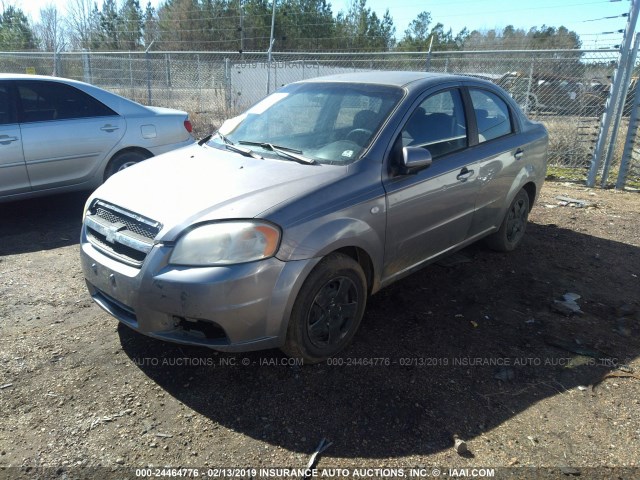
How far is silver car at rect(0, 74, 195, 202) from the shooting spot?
5152 mm

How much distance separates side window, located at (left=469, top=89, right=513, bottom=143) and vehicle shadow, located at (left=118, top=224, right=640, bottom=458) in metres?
1.32

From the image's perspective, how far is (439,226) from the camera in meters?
3.72

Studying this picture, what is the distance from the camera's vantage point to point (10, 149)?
506 cm

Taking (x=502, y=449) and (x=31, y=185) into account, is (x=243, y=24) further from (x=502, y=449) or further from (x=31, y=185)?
(x=502, y=449)

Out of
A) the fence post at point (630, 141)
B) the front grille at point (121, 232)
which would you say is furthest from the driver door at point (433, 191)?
the fence post at point (630, 141)

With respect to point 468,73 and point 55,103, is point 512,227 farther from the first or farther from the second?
point 468,73

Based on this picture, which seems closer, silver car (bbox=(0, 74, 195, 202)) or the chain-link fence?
silver car (bbox=(0, 74, 195, 202))

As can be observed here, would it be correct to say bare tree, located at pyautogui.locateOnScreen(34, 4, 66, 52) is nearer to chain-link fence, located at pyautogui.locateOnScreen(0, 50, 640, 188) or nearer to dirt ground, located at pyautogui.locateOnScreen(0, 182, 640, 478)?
chain-link fence, located at pyautogui.locateOnScreen(0, 50, 640, 188)

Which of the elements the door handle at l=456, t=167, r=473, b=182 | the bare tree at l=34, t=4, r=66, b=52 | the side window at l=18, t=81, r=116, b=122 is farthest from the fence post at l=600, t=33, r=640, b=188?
the bare tree at l=34, t=4, r=66, b=52

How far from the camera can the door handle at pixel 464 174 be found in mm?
3795

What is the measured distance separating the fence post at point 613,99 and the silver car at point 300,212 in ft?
14.8

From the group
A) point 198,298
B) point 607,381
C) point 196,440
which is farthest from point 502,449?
point 198,298

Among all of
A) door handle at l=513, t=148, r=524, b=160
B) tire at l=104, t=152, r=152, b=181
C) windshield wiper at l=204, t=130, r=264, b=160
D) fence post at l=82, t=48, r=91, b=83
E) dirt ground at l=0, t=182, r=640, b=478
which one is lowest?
dirt ground at l=0, t=182, r=640, b=478

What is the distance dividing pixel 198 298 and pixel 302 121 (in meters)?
1.80
